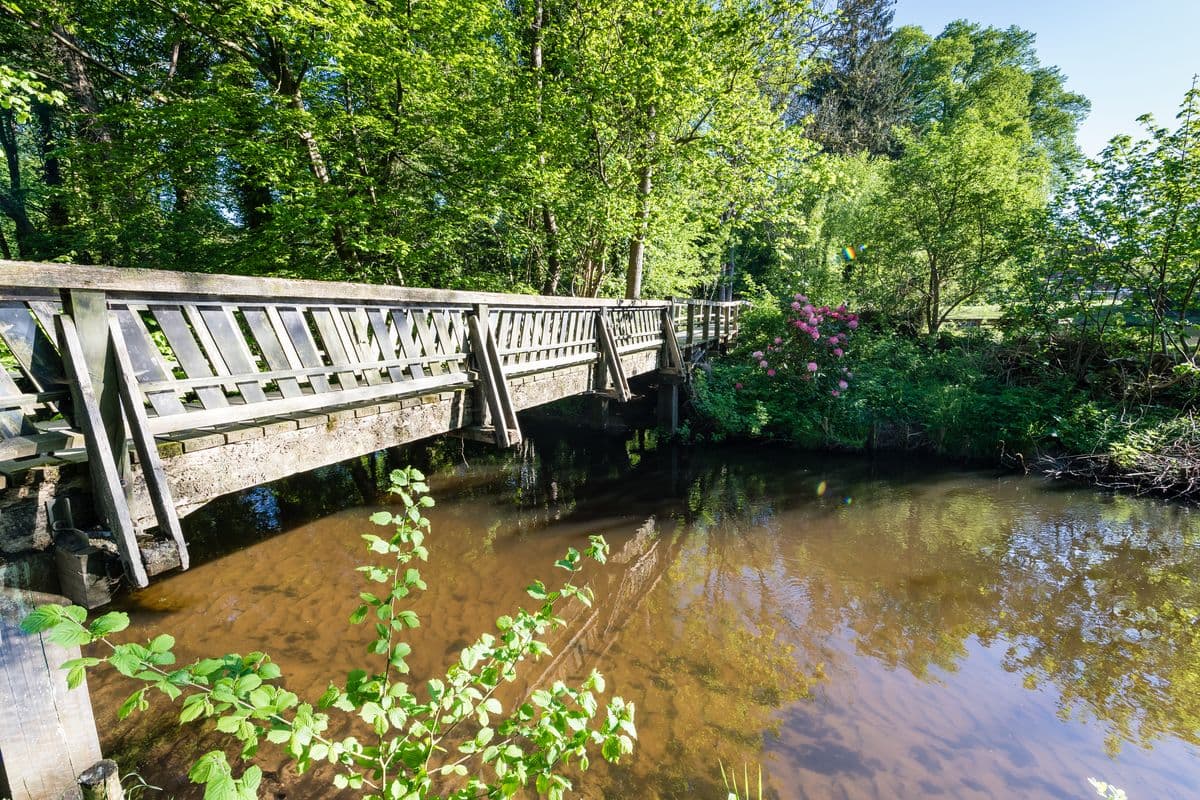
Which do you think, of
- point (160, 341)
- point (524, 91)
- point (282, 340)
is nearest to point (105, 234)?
point (160, 341)

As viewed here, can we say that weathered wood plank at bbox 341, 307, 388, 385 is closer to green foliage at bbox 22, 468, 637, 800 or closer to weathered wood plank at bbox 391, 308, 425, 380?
weathered wood plank at bbox 391, 308, 425, 380

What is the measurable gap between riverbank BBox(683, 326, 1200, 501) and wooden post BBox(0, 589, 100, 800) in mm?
11668

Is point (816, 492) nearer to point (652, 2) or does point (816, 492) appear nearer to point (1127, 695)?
point (1127, 695)

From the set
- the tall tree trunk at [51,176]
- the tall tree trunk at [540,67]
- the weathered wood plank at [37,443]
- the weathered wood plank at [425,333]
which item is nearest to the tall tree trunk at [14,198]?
the tall tree trunk at [51,176]

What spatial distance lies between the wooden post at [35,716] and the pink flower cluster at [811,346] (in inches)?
501

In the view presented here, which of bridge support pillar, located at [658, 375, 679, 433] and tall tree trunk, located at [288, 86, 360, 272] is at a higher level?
tall tree trunk, located at [288, 86, 360, 272]

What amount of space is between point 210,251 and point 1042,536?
1487 cm

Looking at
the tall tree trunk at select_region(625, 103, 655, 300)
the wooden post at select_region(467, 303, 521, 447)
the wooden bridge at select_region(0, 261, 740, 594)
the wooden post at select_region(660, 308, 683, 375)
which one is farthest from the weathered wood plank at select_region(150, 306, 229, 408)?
the tall tree trunk at select_region(625, 103, 655, 300)

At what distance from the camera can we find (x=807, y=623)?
590cm

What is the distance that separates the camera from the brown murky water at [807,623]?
407 centimetres

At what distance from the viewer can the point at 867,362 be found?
13.6 meters

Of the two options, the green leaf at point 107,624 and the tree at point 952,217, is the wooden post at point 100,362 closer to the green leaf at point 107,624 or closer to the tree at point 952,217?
the green leaf at point 107,624

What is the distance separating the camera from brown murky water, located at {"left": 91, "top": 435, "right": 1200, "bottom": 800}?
4070mm

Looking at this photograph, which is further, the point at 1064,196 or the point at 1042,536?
the point at 1064,196
